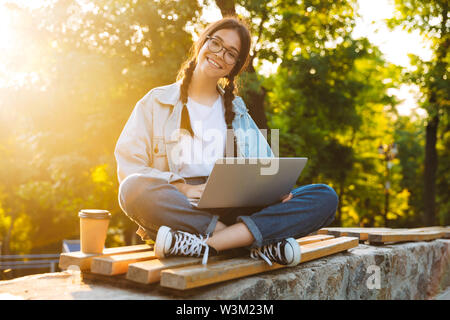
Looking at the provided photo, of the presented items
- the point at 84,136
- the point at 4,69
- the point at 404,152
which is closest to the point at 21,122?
the point at 4,69

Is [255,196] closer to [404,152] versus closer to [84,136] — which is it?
[84,136]

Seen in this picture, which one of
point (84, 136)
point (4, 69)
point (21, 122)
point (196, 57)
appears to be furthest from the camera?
point (21, 122)

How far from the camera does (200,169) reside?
2863 mm

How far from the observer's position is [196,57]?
3.29 m

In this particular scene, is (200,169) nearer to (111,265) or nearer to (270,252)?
(270,252)

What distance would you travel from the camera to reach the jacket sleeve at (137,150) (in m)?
2.62

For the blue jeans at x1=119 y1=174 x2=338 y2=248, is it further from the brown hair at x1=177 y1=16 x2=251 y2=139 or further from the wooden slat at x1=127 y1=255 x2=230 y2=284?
the brown hair at x1=177 y1=16 x2=251 y2=139

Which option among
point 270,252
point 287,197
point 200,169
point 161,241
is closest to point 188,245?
point 161,241

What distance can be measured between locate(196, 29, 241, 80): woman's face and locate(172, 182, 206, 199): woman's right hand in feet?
2.91

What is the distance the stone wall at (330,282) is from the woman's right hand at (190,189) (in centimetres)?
61

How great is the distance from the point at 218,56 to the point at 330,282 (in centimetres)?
177

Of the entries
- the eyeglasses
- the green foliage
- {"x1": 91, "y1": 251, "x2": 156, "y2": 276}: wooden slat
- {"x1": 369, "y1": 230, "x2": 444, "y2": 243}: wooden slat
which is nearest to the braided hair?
the eyeglasses

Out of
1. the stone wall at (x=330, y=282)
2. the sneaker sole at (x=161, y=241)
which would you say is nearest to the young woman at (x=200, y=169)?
the sneaker sole at (x=161, y=241)
